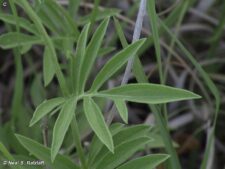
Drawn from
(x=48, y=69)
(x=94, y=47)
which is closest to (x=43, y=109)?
(x=94, y=47)

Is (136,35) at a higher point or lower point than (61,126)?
higher

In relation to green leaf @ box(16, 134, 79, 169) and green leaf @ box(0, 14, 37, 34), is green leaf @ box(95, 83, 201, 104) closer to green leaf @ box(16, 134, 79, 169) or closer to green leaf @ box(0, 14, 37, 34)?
green leaf @ box(16, 134, 79, 169)

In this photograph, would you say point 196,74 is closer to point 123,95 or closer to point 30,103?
point 30,103

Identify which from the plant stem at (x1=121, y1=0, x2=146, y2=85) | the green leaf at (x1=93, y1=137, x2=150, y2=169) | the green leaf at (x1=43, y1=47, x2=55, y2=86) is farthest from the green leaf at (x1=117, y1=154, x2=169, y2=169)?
the green leaf at (x1=43, y1=47, x2=55, y2=86)

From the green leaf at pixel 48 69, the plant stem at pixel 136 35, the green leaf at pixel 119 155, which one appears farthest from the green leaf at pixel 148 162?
the green leaf at pixel 48 69

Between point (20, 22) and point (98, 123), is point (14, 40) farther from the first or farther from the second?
point (98, 123)

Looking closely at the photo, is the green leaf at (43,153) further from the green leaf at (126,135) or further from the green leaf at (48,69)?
the green leaf at (48,69)
